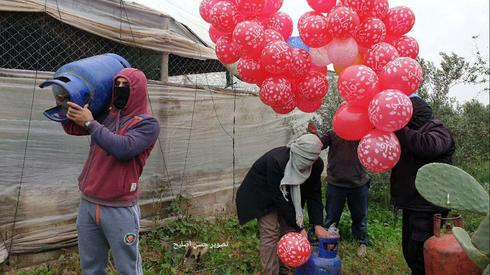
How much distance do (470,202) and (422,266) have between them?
1.40 metres

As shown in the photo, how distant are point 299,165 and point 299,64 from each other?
0.78m

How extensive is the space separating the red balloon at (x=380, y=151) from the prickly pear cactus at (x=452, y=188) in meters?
0.54

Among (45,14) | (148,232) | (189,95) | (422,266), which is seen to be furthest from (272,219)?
(45,14)

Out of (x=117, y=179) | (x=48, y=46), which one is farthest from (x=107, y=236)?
(x=48, y=46)

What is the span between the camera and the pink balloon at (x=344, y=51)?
2.89 metres

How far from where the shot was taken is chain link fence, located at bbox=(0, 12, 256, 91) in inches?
160

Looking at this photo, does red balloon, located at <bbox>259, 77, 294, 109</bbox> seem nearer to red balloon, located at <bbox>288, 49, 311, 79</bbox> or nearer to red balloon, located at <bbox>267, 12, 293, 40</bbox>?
red balloon, located at <bbox>288, 49, 311, 79</bbox>

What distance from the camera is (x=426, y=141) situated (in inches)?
107

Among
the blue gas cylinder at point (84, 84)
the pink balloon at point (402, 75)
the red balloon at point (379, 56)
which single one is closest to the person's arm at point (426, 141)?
the pink balloon at point (402, 75)

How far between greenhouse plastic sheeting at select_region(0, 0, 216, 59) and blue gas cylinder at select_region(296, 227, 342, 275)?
2.71 m

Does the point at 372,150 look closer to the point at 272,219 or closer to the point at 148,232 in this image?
the point at 272,219

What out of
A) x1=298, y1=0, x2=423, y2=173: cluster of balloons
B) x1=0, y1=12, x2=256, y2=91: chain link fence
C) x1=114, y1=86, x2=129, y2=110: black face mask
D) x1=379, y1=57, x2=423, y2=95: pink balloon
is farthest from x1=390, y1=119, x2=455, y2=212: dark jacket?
x1=0, y1=12, x2=256, y2=91: chain link fence

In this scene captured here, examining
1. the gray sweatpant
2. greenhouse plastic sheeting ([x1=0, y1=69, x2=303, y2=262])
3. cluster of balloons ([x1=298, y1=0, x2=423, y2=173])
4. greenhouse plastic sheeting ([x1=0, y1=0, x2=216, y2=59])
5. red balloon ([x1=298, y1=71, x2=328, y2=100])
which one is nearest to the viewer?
the gray sweatpant

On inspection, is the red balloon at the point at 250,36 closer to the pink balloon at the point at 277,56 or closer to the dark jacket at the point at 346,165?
the pink balloon at the point at 277,56
